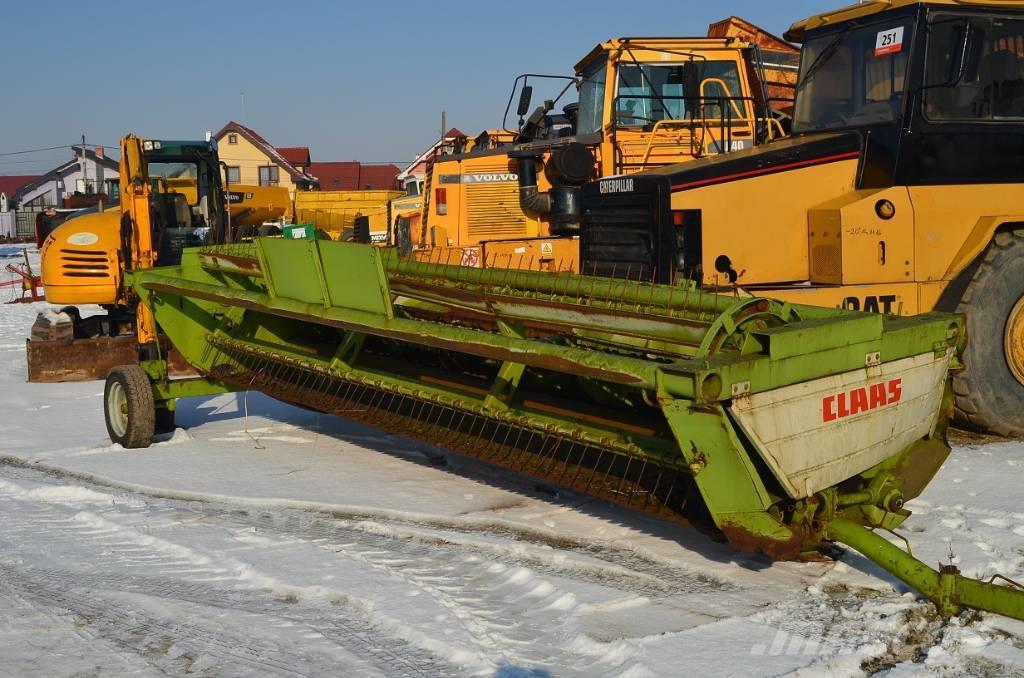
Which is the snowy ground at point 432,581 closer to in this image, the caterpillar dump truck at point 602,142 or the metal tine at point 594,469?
the metal tine at point 594,469

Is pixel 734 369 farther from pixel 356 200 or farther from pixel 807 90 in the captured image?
pixel 356 200

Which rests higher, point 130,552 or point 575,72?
point 575,72

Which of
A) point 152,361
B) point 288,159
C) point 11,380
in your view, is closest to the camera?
point 152,361

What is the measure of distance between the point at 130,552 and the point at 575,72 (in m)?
8.13

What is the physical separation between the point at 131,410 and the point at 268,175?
173 feet

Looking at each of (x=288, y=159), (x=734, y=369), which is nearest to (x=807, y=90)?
(x=734, y=369)

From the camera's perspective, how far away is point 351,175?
63.2m

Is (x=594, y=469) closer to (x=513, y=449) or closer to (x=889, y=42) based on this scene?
(x=513, y=449)

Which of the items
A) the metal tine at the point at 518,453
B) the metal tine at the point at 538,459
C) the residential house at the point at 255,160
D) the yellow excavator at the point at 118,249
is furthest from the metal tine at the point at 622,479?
the residential house at the point at 255,160

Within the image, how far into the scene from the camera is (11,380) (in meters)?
10.9

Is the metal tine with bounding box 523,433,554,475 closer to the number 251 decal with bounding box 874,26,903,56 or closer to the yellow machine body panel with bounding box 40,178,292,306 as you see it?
the number 251 decal with bounding box 874,26,903,56

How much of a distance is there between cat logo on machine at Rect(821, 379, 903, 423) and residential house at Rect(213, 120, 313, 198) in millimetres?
53915

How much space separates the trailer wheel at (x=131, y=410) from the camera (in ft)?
23.5

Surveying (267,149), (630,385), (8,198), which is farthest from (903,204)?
(8,198)
